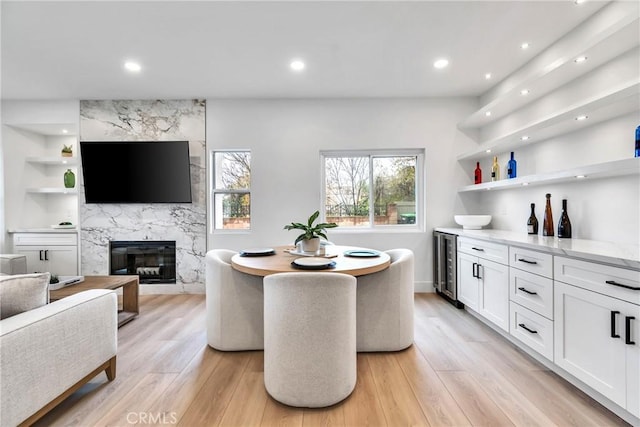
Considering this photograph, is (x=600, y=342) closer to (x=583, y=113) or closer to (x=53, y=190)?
(x=583, y=113)

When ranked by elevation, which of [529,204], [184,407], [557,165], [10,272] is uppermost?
[557,165]

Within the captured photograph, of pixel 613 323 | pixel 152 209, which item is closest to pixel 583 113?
pixel 613 323

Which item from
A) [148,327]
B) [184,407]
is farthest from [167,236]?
[184,407]

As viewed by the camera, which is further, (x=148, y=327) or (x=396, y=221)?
(x=396, y=221)

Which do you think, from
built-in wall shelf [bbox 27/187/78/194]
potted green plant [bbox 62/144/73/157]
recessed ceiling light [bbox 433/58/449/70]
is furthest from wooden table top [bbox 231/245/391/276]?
potted green plant [bbox 62/144/73/157]

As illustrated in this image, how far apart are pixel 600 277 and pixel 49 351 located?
2.91 m

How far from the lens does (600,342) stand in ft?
5.22

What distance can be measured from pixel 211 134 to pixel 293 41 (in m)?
1.94

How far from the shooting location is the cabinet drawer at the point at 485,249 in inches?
96.0

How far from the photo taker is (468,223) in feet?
11.1

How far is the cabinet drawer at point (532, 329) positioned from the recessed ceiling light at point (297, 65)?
2954mm

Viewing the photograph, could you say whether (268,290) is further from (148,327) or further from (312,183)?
(312,183)

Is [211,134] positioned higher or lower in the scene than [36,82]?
lower

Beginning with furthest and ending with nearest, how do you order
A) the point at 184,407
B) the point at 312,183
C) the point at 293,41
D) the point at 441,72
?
the point at 312,183 < the point at 441,72 < the point at 293,41 < the point at 184,407
